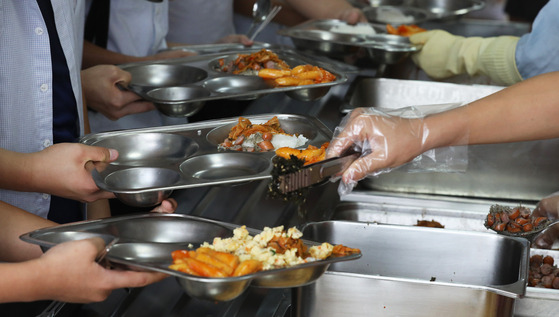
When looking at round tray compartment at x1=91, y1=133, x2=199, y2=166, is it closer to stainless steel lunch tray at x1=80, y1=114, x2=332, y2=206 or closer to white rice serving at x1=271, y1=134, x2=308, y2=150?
stainless steel lunch tray at x1=80, y1=114, x2=332, y2=206

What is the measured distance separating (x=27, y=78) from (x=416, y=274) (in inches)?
43.7

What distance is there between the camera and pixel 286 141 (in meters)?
1.59

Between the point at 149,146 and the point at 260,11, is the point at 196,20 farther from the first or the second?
the point at 149,146

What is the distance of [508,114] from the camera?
4.88ft

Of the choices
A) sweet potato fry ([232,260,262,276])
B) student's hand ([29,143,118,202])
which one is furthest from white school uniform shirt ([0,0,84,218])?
sweet potato fry ([232,260,262,276])

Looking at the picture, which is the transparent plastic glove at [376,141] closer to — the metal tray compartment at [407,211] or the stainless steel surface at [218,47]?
the metal tray compartment at [407,211]

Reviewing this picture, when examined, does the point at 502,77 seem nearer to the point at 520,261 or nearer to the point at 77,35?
the point at 520,261

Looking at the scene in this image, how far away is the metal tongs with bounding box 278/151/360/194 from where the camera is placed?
1263mm

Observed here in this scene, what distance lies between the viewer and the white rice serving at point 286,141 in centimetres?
158

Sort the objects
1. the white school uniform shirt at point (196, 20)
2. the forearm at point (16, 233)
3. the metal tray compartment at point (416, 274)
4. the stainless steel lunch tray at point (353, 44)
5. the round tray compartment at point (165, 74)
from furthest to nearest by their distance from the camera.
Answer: the white school uniform shirt at point (196, 20) → the stainless steel lunch tray at point (353, 44) → the round tray compartment at point (165, 74) → the forearm at point (16, 233) → the metal tray compartment at point (416, 274)

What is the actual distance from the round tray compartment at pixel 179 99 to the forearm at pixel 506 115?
76 centimetres

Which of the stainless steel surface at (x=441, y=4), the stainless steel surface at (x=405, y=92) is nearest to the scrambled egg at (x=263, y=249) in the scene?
the stainless steel surface at (x=405, y=92)

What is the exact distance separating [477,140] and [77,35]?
1.20m

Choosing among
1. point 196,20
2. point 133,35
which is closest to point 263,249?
point 133,35
